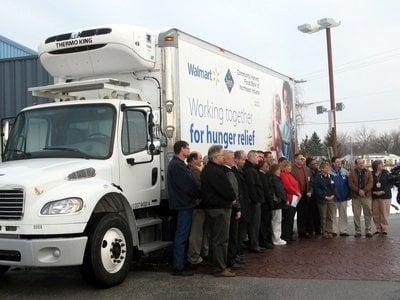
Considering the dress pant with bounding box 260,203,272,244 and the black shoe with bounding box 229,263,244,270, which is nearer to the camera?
the black shoe with bounding box 229,263,244,270

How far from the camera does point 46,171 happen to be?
7.45 metres

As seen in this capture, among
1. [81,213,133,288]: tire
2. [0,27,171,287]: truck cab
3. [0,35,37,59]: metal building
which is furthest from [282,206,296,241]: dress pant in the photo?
[0,35,37,59]: metal building

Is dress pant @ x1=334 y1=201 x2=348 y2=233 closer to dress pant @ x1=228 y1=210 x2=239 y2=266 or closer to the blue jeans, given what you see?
dress pant @ x1=228 y1=210 x2=239 y2=266

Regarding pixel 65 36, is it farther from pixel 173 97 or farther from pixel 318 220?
pixel 318 220

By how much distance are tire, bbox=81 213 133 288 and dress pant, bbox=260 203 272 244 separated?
3989 mm

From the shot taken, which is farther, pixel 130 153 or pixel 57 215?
pixel 130 153

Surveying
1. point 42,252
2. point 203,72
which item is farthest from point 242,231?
point 42,252

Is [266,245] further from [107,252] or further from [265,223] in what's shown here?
[107,252]

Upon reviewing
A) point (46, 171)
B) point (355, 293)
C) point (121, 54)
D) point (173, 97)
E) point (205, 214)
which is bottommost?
point (355, 293)

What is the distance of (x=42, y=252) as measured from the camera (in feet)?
23.5

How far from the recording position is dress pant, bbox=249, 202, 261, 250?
1083 centimetres

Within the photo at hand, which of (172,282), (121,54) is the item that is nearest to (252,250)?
(172,282)

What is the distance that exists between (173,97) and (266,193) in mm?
3149

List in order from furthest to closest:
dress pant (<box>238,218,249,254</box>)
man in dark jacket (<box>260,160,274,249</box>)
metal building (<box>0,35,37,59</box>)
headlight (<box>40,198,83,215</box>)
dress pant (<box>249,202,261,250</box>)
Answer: metal building (<box>0,35,37,59</box>)
man in dark jacket (<box>260,160,274,249</box>)
dress pant (<box>249,202,261,250</box>)
dress pant (<box>238,218,249,254</box>)
headlight (<box>40,198,83,215</box>)
